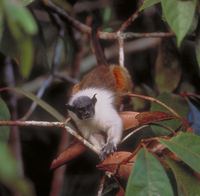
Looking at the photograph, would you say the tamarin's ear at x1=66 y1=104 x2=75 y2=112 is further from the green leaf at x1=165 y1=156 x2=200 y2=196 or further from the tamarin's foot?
the green leaf at x1=165 y1=156 x2=200 y2=196

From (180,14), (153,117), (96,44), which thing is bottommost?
(153,117)

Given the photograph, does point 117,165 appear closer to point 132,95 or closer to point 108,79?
point 132,95

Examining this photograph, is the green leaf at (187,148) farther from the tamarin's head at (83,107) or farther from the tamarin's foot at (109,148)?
the tamarin's head at (83,107)

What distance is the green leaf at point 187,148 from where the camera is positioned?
2.93ft

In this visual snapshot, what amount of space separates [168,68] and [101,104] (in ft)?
2.29

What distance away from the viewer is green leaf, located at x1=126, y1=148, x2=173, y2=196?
0.80 meters

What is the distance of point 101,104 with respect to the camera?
2.09 metres

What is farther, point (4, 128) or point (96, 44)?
point (96, 44)

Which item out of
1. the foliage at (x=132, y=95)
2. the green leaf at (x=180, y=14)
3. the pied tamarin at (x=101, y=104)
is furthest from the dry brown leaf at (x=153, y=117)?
the green leaf at (x=180, y=14)

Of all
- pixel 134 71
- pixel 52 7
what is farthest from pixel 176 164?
pixel 134 71

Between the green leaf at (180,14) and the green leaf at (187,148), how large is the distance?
0.40m

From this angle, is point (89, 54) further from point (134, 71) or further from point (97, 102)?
point (97, 102)

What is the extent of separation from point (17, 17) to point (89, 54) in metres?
3.00

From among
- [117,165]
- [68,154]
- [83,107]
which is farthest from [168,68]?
[117,165]
